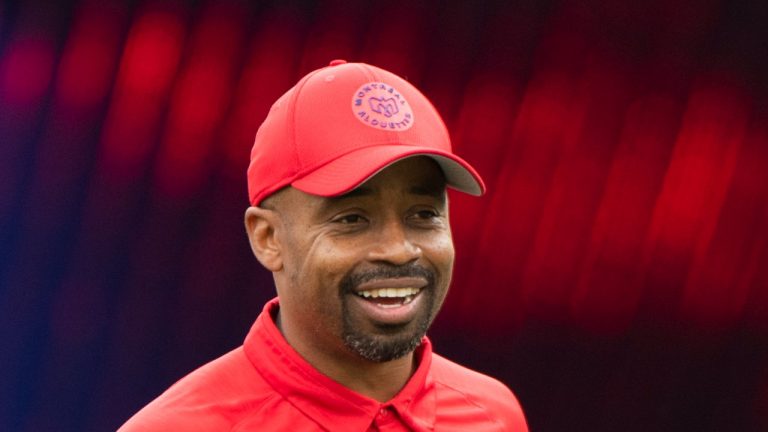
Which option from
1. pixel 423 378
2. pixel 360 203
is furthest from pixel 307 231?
pixel 423 378

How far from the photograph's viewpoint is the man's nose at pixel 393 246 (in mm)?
2346

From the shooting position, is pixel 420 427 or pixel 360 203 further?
pixel 420 427

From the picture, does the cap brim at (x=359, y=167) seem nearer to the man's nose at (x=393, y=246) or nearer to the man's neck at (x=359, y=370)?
the man's nose at (x=393, y=246)

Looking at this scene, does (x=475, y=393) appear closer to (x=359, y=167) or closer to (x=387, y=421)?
(x=387, y=421)

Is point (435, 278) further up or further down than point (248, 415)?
further up

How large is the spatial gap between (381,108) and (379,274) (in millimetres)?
349

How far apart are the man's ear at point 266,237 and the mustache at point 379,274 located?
0.18 metres

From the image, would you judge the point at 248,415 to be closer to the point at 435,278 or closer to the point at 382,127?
the point at 435,278

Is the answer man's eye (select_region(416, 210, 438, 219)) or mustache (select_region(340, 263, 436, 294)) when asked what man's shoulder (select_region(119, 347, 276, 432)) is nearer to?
mustache (select_region(340, 263, 436, 294))

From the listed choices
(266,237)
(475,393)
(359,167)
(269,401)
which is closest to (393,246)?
(359,167)

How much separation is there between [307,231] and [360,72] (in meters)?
0.36

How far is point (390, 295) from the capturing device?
237 cm

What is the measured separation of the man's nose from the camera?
235 centimetres

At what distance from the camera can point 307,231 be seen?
2404 millimetres
